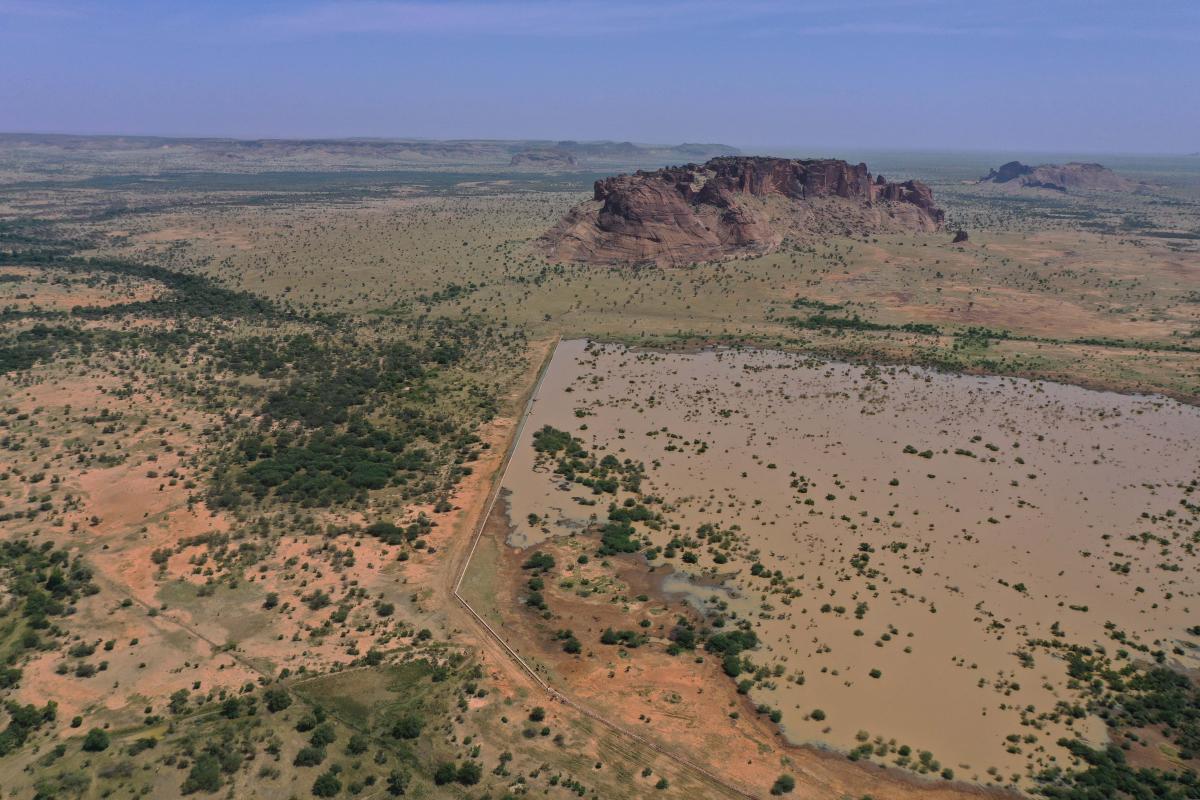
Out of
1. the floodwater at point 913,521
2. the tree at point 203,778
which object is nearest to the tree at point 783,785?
the floodwater at point 913,521

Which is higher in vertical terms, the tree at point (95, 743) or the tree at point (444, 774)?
the tree at point (95, 743)

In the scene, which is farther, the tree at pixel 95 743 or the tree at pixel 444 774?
the tree at pixel 95 743

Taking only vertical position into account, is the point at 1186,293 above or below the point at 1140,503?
above

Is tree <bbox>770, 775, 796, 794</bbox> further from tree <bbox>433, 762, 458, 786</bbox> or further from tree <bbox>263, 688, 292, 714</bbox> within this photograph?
tree <bbox>263, 688, 292, 714</bbox>

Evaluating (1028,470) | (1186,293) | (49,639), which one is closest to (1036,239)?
(1186,293)

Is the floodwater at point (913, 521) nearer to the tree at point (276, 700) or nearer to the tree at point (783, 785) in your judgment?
the tree at point (783, 785)

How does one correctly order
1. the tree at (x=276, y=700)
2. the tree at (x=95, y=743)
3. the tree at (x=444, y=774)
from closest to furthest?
the tree at (x=444, y=774), the tree at (x=95, y=743), the tree at (x=276, y=700)

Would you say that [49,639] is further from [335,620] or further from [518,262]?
[518,262]

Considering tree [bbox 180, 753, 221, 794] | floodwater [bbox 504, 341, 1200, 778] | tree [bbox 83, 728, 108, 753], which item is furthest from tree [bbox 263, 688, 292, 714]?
floodwater [bbox 504, 341, 1200, 778]
